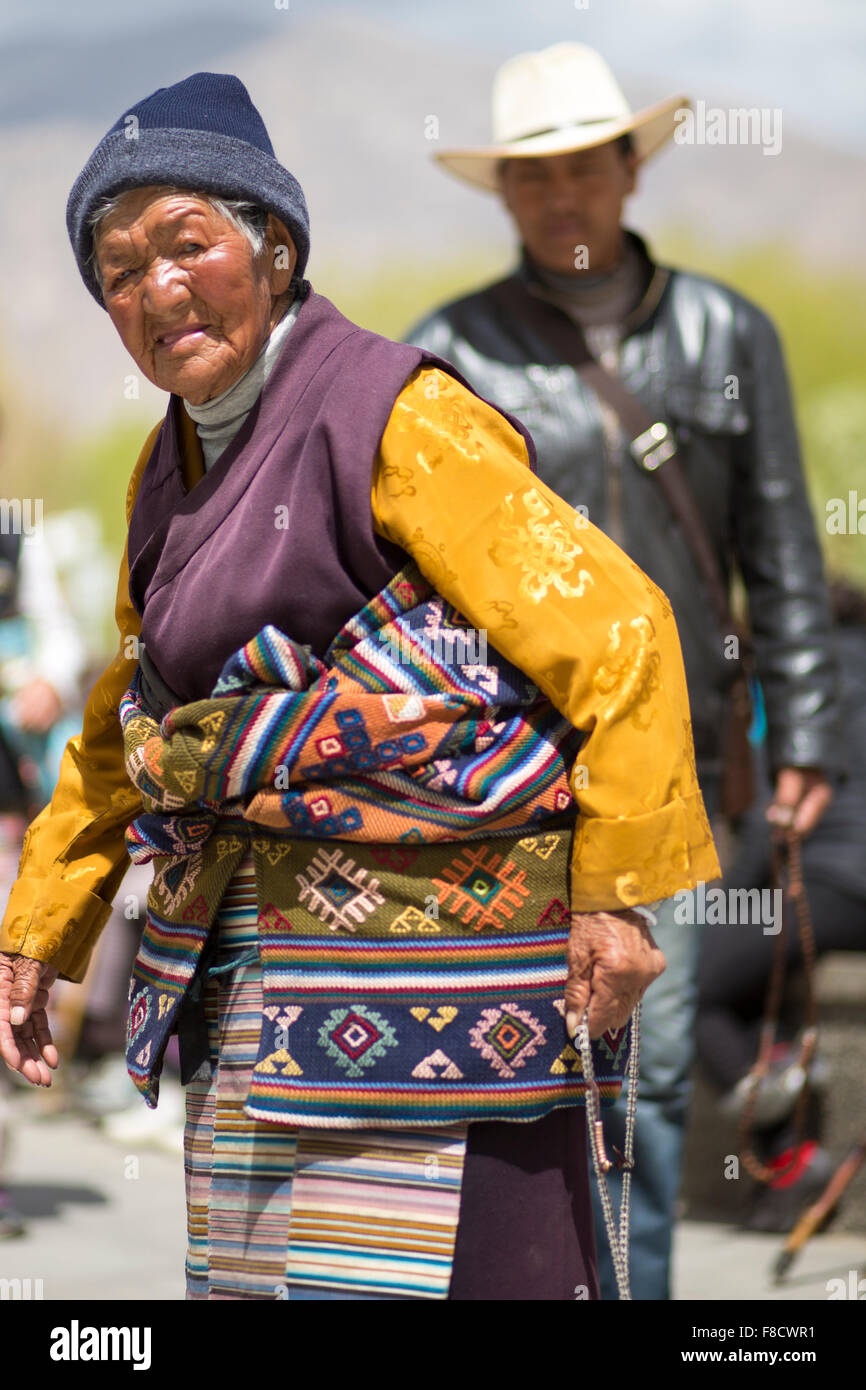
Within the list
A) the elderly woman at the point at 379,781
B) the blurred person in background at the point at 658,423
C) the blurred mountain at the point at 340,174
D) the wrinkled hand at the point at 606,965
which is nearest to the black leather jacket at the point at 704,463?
the blurred person in background at the point at 658,423

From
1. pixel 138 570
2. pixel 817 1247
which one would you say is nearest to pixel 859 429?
pixel 817 1247

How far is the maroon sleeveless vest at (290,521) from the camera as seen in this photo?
1871 mm

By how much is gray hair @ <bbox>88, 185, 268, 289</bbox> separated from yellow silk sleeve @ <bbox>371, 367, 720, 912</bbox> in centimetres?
28

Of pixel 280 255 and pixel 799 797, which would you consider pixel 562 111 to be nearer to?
pixel 799 797

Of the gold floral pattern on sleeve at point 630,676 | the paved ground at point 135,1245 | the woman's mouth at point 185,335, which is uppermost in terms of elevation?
the woman's mouth at point 185,335

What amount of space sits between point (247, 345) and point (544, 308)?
1534 mm

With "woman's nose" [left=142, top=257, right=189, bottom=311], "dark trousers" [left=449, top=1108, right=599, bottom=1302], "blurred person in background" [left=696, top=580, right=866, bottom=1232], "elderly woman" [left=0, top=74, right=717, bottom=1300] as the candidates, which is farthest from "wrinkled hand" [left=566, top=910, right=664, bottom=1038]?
"blurred person in background" [left=696, top=580, right=866, bottom=1232]

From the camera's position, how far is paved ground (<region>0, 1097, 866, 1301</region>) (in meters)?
3.86

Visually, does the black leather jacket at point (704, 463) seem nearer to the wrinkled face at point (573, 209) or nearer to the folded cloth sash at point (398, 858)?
the wrinkled face at point (573, 209)

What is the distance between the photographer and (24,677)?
4.61 m

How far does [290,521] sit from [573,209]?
1732 millimetres
